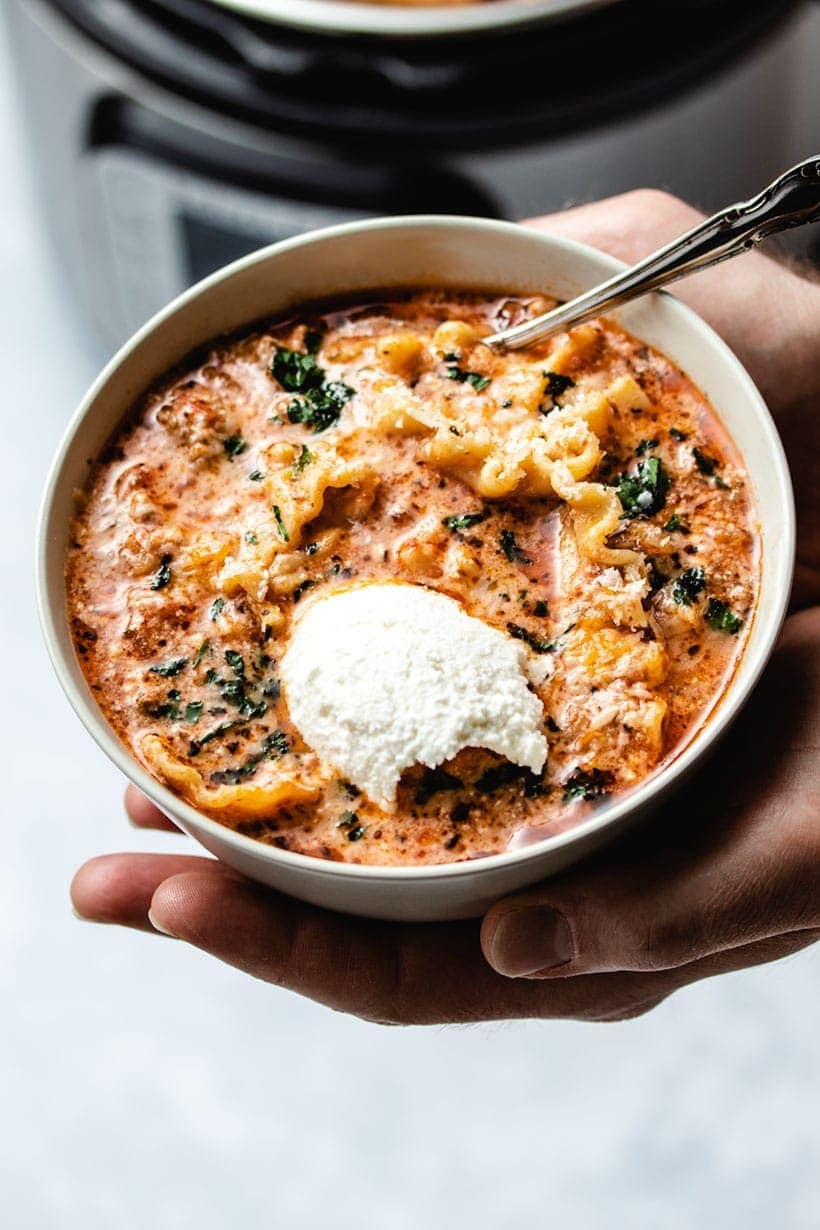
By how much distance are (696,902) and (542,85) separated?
155 cm

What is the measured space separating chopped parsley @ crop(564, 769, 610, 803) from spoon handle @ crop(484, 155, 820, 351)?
694mm

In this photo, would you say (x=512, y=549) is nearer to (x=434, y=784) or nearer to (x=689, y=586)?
(x=689, y=586)

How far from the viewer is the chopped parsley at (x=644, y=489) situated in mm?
2090

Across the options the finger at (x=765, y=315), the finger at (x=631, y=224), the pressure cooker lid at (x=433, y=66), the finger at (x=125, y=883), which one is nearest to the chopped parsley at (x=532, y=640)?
the finger at (x=125, y=883)

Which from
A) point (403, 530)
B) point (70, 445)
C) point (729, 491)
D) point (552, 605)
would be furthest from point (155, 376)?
point (729, 491)

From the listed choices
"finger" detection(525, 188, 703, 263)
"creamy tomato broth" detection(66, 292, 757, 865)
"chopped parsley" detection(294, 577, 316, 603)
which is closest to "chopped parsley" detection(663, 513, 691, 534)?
"creamy tomato broth" detection(66, 292, 757, 865)

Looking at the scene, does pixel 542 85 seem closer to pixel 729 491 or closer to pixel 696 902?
pixel 729 491

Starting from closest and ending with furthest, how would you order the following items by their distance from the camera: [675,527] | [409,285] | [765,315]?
[675,527] < [409,285] < [765,315]

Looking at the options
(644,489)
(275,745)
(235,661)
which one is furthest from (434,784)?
(644,489)

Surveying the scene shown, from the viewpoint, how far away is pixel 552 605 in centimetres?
202

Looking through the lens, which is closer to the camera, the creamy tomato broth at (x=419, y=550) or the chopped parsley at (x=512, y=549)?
the creamy tomato broth at (x=419, y=550)

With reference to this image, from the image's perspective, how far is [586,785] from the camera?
1889 mm

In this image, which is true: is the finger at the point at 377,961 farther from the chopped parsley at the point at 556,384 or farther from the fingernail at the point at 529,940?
the chopped parsley at the point at 556,384

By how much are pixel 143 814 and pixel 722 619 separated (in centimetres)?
111
